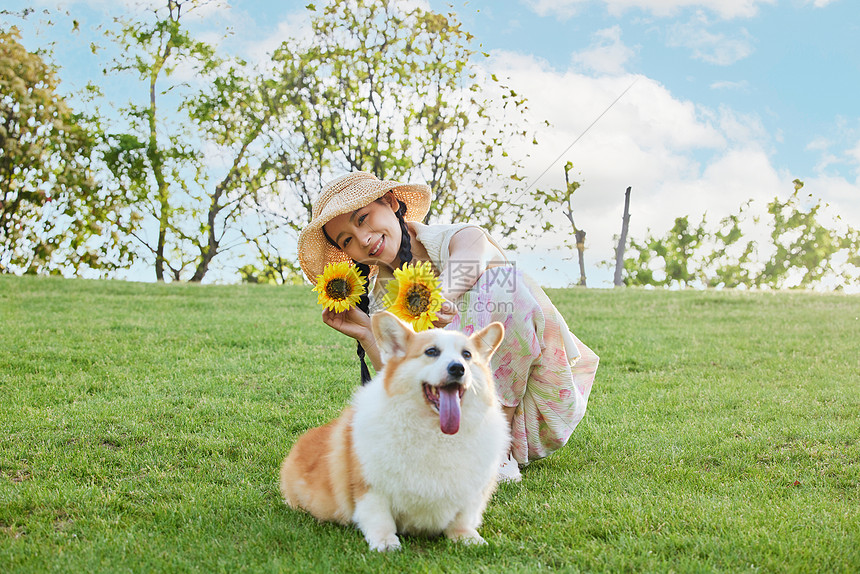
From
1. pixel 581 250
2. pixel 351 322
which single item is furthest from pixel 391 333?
pixel 581 250

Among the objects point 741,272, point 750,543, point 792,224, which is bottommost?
point 750,543

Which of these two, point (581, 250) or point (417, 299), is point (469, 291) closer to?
point (417, 299)

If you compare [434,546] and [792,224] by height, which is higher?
[792,224]

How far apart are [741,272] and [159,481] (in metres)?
31.2

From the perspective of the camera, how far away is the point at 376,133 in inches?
660

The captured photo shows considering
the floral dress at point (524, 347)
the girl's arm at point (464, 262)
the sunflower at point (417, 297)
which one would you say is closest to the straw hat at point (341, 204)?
the floral dress at point (524, 347)

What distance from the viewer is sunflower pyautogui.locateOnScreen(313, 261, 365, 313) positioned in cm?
353

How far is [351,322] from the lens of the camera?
3689 millimetres

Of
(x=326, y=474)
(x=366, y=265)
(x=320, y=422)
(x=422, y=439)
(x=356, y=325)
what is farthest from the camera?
(x=320, y=422)

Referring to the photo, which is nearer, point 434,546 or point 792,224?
point 434,546

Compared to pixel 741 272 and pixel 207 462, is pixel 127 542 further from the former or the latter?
pixel 741 272

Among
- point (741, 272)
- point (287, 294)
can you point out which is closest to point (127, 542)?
point (287, 294)

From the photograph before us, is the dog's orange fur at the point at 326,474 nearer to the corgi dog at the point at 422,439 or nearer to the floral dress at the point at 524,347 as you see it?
the corgi dog at the point at 422,439

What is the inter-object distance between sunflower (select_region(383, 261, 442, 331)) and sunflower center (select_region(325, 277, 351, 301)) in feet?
1.73
